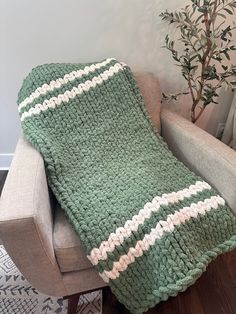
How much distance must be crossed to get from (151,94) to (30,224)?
3.04 feet

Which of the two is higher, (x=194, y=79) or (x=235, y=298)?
(x=194, y=79)

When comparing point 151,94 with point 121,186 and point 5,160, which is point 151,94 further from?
Result: point 5,160

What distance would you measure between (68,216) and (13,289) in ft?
1.80

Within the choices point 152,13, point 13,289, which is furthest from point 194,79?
point 13,289

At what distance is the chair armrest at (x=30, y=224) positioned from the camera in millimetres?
756

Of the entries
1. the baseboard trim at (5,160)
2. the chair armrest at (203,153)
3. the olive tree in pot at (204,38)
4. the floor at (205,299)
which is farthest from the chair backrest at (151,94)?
the baseboard trim at (5,160)

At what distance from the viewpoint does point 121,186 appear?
1037 millimetres

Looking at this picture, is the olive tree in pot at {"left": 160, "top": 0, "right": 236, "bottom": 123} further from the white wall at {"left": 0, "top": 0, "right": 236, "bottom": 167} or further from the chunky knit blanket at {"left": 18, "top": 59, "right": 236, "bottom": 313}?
the chunky knit blanket at {"left": 18, "top": 59, "right": 236, "bottom": 313}

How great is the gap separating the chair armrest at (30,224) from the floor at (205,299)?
0.31 m

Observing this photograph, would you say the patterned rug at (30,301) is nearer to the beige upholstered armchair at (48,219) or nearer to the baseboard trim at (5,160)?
the beige upholstered armchair at (48,219)

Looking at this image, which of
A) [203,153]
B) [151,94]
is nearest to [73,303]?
[203,153]

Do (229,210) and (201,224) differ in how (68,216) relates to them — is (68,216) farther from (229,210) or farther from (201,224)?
(229,210)

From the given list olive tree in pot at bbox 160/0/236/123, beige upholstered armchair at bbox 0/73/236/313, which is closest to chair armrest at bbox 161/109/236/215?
beige upholstered armchair at bbox 0/73/236/313

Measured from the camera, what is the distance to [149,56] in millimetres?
Answer: 1521
